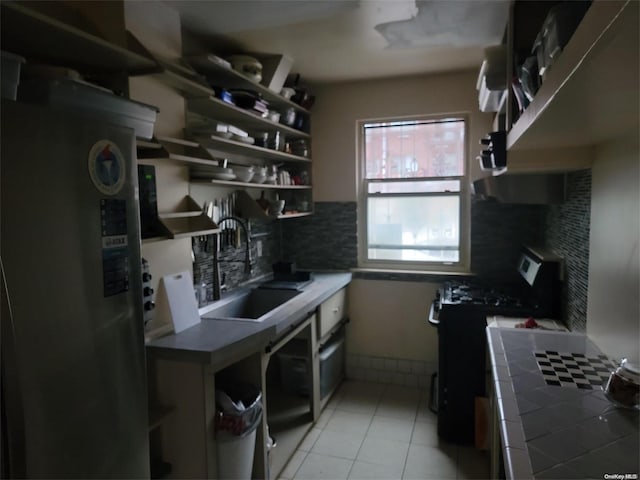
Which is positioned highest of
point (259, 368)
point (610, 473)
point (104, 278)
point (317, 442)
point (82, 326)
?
point (104, 278)

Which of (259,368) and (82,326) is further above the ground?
(82,326)

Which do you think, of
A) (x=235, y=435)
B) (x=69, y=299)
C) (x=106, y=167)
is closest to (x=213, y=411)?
(x=235, y=435)

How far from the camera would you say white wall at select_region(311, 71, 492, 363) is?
3234mm

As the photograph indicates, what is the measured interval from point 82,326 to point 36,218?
1.13 feet

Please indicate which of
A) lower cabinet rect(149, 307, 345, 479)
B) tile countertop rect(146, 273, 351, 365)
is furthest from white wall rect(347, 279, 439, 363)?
tile countertop rect(146, 273, 351, 365)

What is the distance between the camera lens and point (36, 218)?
1.08 metres

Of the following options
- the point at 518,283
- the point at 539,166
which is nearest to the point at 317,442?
the point at 518,283

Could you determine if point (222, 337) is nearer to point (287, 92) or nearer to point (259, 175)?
point (259, 175)

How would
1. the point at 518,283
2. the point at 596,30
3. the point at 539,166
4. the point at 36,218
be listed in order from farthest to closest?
the point at 518,283 → the point at 539,166 → the point at 36,218 → the point at 596,30

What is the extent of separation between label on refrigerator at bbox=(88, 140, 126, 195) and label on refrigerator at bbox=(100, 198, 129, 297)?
0.04 metres

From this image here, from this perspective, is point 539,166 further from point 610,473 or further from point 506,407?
point 610,473

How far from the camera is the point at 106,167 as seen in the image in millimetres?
1296

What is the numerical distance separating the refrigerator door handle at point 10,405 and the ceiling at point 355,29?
1.63 m

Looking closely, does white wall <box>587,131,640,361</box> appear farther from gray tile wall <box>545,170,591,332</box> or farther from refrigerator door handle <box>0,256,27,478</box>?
refrigerator door handle <box>0,256,27,478</box>
